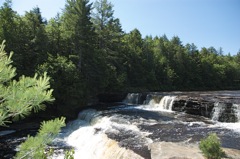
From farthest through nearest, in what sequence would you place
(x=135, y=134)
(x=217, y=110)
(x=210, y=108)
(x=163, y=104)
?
(x=163, y=104), (x=210, y=108), (x=217, y=110), (x=135, y=134)

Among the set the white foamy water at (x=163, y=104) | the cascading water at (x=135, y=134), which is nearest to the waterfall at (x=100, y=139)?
the cascading water at (x=135, y=134)

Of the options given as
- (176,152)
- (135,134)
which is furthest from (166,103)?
(176,152)

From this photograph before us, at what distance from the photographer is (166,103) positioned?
22.8 m

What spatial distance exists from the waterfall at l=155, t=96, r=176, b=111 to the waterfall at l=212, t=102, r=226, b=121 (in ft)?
15.0

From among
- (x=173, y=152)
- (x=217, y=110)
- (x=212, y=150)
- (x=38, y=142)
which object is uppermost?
(x=38, y=142)

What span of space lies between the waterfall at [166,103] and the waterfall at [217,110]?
4.58 metres

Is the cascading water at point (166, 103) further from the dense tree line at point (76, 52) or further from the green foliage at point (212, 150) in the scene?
the green foliage at point (212, 150)

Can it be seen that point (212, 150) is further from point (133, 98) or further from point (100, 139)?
point (133, 98)

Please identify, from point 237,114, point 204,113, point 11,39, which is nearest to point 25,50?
point 11,39

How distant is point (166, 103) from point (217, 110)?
222 inches

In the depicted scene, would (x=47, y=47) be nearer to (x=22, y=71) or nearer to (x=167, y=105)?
(x=22, y=71)

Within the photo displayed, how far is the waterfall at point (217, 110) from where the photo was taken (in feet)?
58.1

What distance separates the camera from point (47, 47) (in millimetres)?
25922

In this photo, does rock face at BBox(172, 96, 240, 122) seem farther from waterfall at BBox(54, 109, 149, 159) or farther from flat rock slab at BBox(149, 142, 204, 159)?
flat rock slab at BBox(149, 142, 204, 159)
